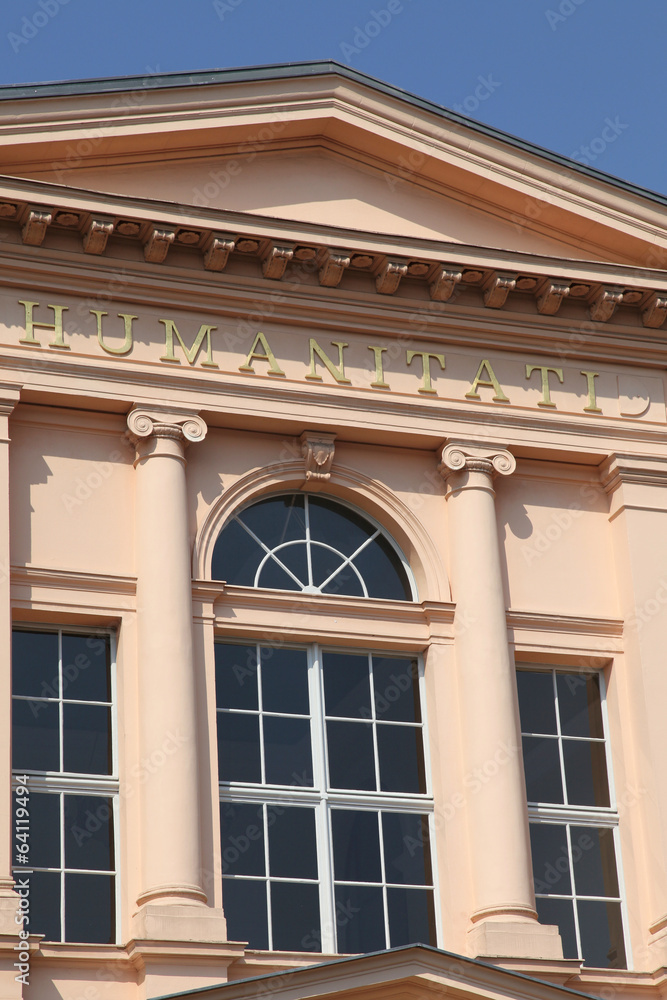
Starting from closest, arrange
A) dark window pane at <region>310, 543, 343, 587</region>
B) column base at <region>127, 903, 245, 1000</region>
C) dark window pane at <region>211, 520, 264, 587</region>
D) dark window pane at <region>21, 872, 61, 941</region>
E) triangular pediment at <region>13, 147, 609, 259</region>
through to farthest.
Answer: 1. column base at <region>127, 903, 245, 1000</region>
2. dark window pane at <region>21, 872, 61, 941</region>
3. dark window pane at <region>211, 520, 264, 587</region>
4. dark window pane at <region>310, 543, 343, 587</region>
5. triangular pediment at <region>13, 147, 609, 259</region>

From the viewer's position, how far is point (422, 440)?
59.2 ft

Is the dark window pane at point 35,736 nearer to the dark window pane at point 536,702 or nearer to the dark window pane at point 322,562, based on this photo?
the dark window pane at point 322,562

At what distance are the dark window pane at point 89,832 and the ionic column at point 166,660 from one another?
436 mm

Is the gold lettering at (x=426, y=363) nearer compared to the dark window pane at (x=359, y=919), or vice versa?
the dark window pane at (x=359, y=919)

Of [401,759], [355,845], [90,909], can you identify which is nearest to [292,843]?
[355,845]

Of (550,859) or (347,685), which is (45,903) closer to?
(347,685)

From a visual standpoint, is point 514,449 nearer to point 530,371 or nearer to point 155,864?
point 530,371

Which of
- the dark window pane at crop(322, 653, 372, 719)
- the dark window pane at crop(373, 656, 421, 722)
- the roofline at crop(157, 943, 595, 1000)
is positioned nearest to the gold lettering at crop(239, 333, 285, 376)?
the dark window pane at crop(322, 653, 372, 719)

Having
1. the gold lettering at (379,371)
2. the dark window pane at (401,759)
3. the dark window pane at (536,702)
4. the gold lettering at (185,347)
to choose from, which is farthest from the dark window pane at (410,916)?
the gold lettering at (185,347)

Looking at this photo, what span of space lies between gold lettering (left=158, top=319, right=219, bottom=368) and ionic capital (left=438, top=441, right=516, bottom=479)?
95.8 inches

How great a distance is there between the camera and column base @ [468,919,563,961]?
15.8 metres

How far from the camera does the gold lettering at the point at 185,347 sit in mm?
17391

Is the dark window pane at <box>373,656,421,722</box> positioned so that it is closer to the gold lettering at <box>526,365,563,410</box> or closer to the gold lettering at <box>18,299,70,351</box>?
the gold lettering at <box>526,365,563,410</box>

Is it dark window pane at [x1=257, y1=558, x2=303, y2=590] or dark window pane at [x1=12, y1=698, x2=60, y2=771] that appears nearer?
dark window pane at [x1=12, y1=698, x2=60, y2=771]
